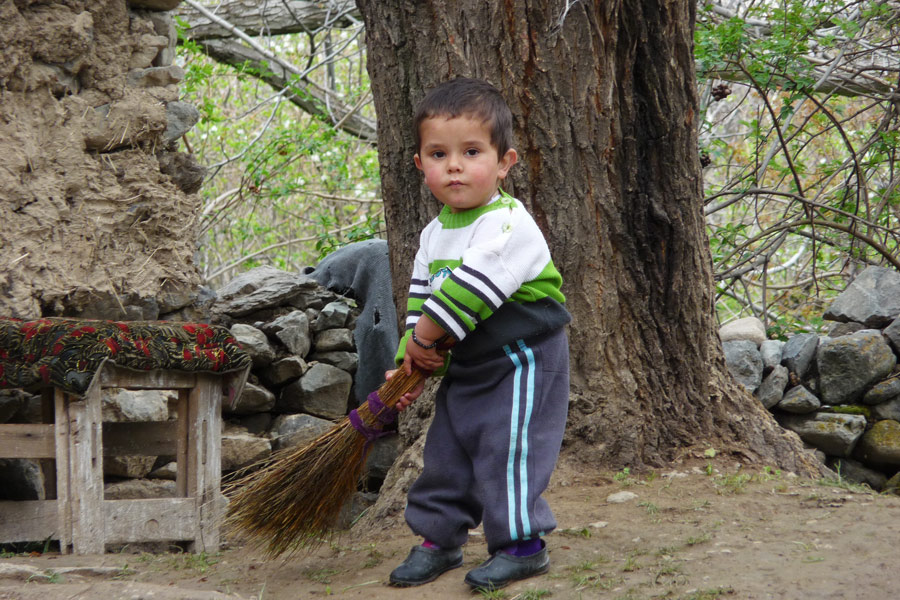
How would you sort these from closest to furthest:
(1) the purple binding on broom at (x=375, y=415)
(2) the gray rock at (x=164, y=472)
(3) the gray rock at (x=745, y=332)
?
(1) the purple binding on broom at (x=375, y=415), (2) the gray rock at (x=164, y=472), (3) the gray rock at (x=745, y=332)

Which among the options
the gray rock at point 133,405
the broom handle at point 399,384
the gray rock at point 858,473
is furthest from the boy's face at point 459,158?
the gray rock at point 858,473

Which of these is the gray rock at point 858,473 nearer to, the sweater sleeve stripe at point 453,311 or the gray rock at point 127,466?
the sweater sleeve stripe at point 453,311

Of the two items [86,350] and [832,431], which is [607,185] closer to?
[86,350]

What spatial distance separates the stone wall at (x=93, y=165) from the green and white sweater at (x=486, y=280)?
1925 mm

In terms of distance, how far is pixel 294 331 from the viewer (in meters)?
4.80

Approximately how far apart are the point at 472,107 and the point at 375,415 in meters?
0.94

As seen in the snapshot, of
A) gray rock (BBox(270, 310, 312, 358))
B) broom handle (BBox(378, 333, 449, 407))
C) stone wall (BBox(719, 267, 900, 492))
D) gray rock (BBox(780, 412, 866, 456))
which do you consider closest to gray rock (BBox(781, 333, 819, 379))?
stone wall (BBox(719, 267, 900, 492))

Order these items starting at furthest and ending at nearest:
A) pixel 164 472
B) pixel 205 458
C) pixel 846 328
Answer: pixel 846 328 < pixel 164 472 < pixel 205 458

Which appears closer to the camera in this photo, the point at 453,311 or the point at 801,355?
the point at 453,311

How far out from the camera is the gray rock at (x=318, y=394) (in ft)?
15.7

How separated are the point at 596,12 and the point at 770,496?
69.6 inches

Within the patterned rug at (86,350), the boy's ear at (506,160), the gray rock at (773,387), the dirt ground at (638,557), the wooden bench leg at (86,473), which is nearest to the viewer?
the dirt ground at (638,557)

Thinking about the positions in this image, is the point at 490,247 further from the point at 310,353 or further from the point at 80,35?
the point at 310,353

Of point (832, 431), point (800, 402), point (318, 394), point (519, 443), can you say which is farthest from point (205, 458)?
point (832, 431)
